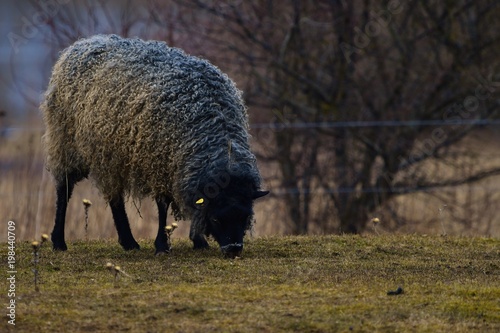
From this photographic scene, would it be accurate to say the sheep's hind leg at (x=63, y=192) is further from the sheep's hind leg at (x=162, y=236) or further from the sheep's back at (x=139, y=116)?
the sheep's hind leg at (x=162, y=236)

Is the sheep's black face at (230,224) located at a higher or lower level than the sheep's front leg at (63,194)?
lower

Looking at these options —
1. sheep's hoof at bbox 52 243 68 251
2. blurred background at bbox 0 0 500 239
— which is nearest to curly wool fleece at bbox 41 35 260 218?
sheep's hoof at bbox 52 243 68 251

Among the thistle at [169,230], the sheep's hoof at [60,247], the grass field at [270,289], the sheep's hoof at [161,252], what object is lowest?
the grass field at [270,289]

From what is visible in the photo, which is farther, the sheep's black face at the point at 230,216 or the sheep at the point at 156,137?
the sheep at the point at 156,137

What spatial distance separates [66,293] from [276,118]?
29.9 feet

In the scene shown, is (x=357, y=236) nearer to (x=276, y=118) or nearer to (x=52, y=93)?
(x=52, y=93)

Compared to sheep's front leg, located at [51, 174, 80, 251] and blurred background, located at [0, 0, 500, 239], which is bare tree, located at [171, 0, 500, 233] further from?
sheep's front leg, located at [51, 174, 80, 251]

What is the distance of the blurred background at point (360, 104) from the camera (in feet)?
49.8

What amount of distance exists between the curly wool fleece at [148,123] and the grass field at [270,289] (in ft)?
2.09

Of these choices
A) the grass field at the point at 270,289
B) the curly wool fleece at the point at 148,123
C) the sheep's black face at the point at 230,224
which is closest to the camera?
the grass field at the point at 270,289

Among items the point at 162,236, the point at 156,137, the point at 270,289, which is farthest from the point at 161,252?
the point at 270,289

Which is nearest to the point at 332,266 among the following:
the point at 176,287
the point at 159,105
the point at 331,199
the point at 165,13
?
the point at 176,287

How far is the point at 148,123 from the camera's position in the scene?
345 inches

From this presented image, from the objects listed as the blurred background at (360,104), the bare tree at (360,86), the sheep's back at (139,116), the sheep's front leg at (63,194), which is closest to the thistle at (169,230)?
the sheep's back at (139,116)
